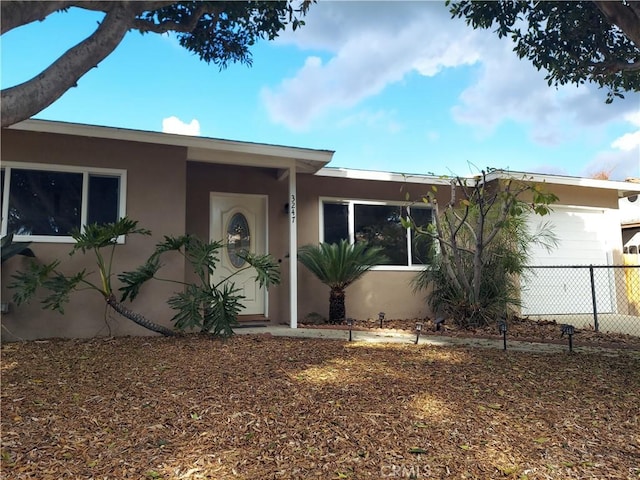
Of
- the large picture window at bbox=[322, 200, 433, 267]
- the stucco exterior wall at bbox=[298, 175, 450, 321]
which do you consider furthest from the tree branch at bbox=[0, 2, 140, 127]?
the large picture window at bbox=[322, 200, 433, 267]

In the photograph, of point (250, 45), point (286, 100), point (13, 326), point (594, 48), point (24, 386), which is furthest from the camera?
point (286, 100)

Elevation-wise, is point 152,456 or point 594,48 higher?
point 594,48

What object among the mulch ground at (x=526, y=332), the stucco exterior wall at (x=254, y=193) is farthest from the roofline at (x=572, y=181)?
the stucco exterior wall at (x=254, y=193)

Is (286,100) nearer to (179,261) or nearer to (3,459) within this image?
(179,261)

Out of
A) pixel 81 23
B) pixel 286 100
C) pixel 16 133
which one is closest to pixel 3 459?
pixel 16 133

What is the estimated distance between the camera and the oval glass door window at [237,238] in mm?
7805

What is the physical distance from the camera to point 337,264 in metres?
7.43

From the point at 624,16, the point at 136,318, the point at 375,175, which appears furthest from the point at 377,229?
the point at 624,16

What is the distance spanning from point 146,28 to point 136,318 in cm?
369

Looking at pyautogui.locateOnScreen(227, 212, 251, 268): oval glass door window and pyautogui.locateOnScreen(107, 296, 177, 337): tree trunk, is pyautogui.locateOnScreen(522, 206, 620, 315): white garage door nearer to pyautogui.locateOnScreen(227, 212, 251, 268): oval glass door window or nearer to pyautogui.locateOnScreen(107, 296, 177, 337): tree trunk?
pyautogui.locateOnScreen(227, 212, 251, 268): oval glass door window

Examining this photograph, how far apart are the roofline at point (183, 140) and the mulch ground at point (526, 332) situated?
9.09ft

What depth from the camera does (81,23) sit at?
5945 mm

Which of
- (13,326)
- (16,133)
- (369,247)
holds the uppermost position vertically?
(16,133)

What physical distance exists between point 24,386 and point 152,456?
1844 millimetres
